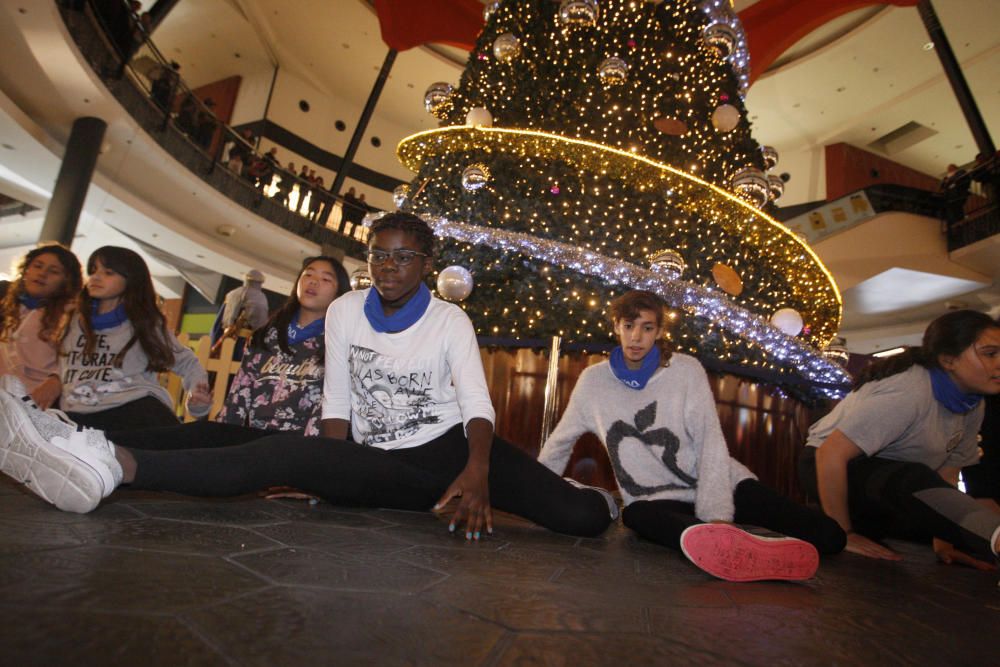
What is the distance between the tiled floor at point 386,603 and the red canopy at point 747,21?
806 cm

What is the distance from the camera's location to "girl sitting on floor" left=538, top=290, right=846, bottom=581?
82.8 inches

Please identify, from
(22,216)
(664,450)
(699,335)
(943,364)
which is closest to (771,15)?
(699,335)

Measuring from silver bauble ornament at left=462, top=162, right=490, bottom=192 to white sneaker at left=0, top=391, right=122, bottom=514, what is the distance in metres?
3.30

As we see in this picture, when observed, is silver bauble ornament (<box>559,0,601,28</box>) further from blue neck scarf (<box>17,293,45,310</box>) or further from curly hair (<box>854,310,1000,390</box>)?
blue neck scarf (<box>17,293,45,310</box>)

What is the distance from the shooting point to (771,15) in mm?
7719

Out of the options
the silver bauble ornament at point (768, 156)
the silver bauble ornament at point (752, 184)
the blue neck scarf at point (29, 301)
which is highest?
the silver bauble ornament at point (768, 156)

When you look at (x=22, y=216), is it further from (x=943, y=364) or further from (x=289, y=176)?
(x=943, y=364)

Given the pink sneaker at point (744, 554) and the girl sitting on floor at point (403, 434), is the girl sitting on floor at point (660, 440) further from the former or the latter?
the pink sneaker at point (744, 554)

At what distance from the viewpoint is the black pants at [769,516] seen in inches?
83.0

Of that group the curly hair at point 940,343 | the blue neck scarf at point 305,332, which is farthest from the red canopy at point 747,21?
the blue neck scarf at point 305,332

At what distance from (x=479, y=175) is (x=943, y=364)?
3.07 meters

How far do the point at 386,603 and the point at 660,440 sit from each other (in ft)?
5.35

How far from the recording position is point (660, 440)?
230 centimetres

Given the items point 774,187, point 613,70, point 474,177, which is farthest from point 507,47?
point 774,187
